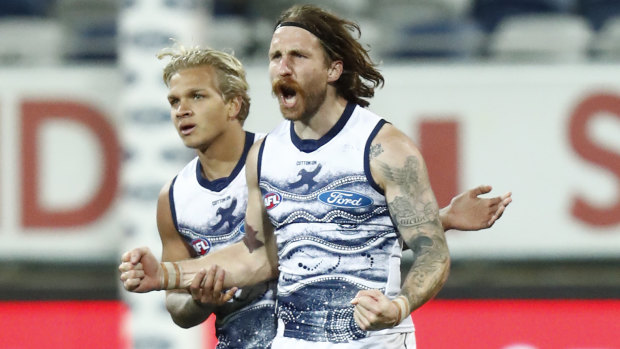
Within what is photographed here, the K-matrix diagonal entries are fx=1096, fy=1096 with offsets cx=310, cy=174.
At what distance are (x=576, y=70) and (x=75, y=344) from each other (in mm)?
2978

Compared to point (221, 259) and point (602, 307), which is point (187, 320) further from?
point (602, 307)

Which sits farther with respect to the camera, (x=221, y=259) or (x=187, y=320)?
(x=187, y=320)

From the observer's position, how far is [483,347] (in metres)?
5.48

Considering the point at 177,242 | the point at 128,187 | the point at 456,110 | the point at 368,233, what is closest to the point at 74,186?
the point at 128,187

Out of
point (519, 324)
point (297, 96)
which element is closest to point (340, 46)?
point (297, 96)

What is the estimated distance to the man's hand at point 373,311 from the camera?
105 inches

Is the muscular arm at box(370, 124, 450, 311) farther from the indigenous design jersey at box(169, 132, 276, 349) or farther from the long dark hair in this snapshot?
the indigenous design jersey at box(169, 132, 276, 349)

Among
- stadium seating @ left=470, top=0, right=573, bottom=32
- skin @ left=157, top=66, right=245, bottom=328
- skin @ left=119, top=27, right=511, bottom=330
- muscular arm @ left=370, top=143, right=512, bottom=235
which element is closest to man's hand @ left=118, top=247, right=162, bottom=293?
skin @ left=119, top=27, right=511, bottom=330

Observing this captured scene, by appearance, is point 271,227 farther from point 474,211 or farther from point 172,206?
point 474,211

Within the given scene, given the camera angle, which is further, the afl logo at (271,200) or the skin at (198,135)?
the skin at (198,135)

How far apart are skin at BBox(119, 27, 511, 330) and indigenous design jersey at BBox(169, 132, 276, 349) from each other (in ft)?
0.52

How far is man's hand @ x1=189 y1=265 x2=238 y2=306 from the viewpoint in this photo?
3074 millimetres

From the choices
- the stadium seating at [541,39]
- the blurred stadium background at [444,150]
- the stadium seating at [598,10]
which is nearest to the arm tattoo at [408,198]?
the blurred stadium background at [444,150]

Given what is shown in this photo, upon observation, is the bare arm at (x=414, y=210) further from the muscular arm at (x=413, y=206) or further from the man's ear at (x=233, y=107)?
the man's ear at (x=233, y=107)
